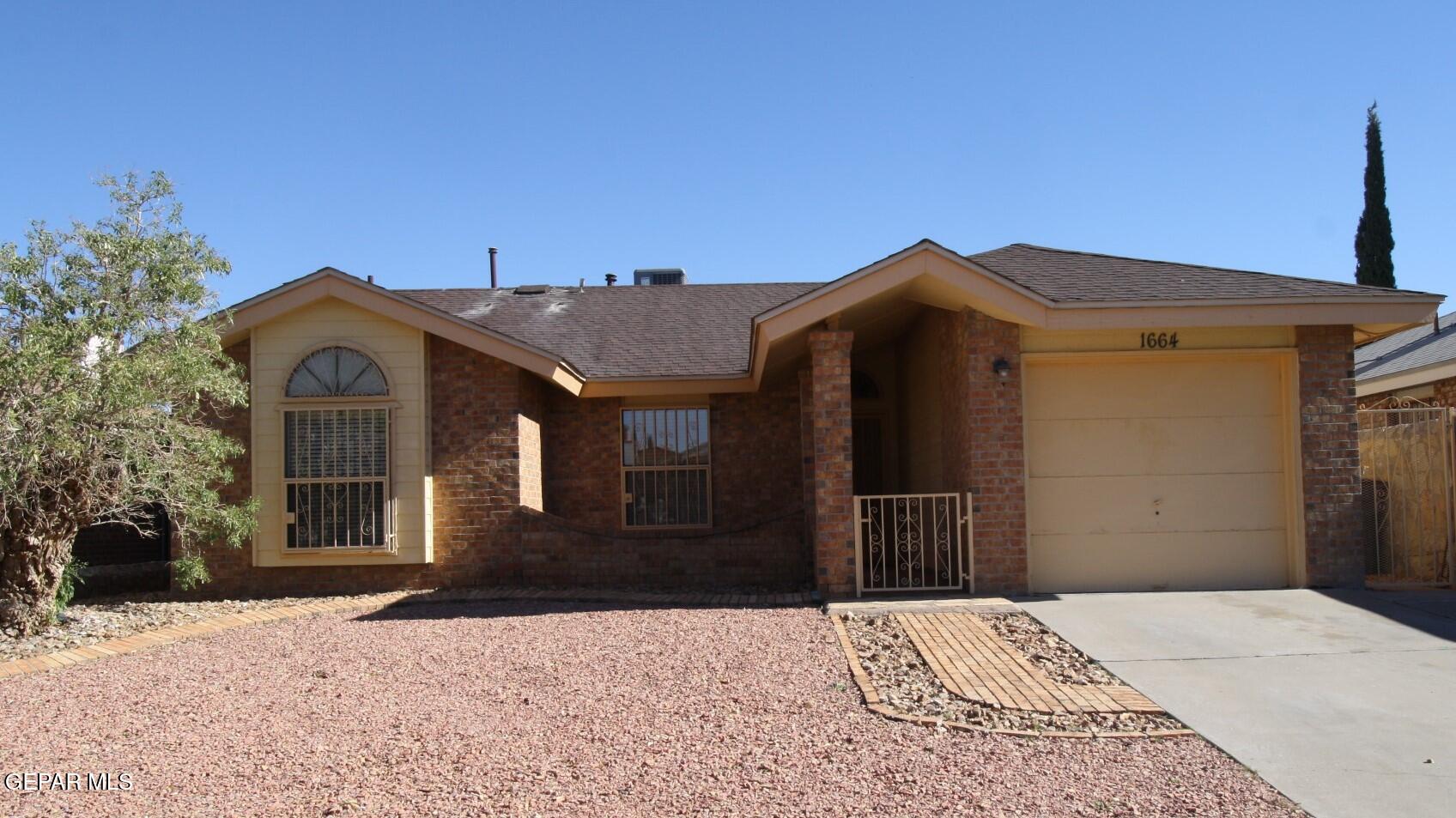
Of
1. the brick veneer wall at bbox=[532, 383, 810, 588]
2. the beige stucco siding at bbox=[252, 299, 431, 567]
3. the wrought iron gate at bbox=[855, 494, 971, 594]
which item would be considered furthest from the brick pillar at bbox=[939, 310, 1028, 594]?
the beige stucco siding at bbox=[252, 299, 431, 567]

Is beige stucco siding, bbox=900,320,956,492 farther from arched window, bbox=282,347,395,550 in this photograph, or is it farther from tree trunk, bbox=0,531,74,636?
tree trunk, bbox=0,531,74,636

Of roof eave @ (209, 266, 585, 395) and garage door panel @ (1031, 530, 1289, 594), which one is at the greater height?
roof eave @ (209, 266, 585, 395)

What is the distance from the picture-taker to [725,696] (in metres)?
6.46

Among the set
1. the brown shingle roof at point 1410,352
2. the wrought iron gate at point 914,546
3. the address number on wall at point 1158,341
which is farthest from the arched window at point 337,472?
the brown shingle roof at point 1410,352

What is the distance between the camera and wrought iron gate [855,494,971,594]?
995 cm

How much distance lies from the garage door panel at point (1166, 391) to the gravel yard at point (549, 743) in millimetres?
3639

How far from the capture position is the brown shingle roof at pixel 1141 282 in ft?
31.4

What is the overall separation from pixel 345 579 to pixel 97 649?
3.07 meters

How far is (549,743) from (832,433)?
5.11 metres

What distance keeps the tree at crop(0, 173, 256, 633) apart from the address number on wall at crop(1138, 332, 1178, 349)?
8.88 meters

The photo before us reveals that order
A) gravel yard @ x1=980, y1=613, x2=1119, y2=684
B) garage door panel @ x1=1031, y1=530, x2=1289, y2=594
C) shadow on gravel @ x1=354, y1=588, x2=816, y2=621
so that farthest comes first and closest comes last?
garage door panel @ x1=1031, y1=530, x2=1289, y2=594 < shadow on gravel @ x1=354, y1=588, x2=816, y2=621 < gravel yard @ x1=980, y1=613, x2=1119, y2=684

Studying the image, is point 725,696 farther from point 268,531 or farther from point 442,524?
point 268,531

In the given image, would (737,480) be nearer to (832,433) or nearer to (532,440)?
(532,440)

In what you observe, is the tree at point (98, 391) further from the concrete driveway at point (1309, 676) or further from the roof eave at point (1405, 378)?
the roof eave at point (1405, 378)
